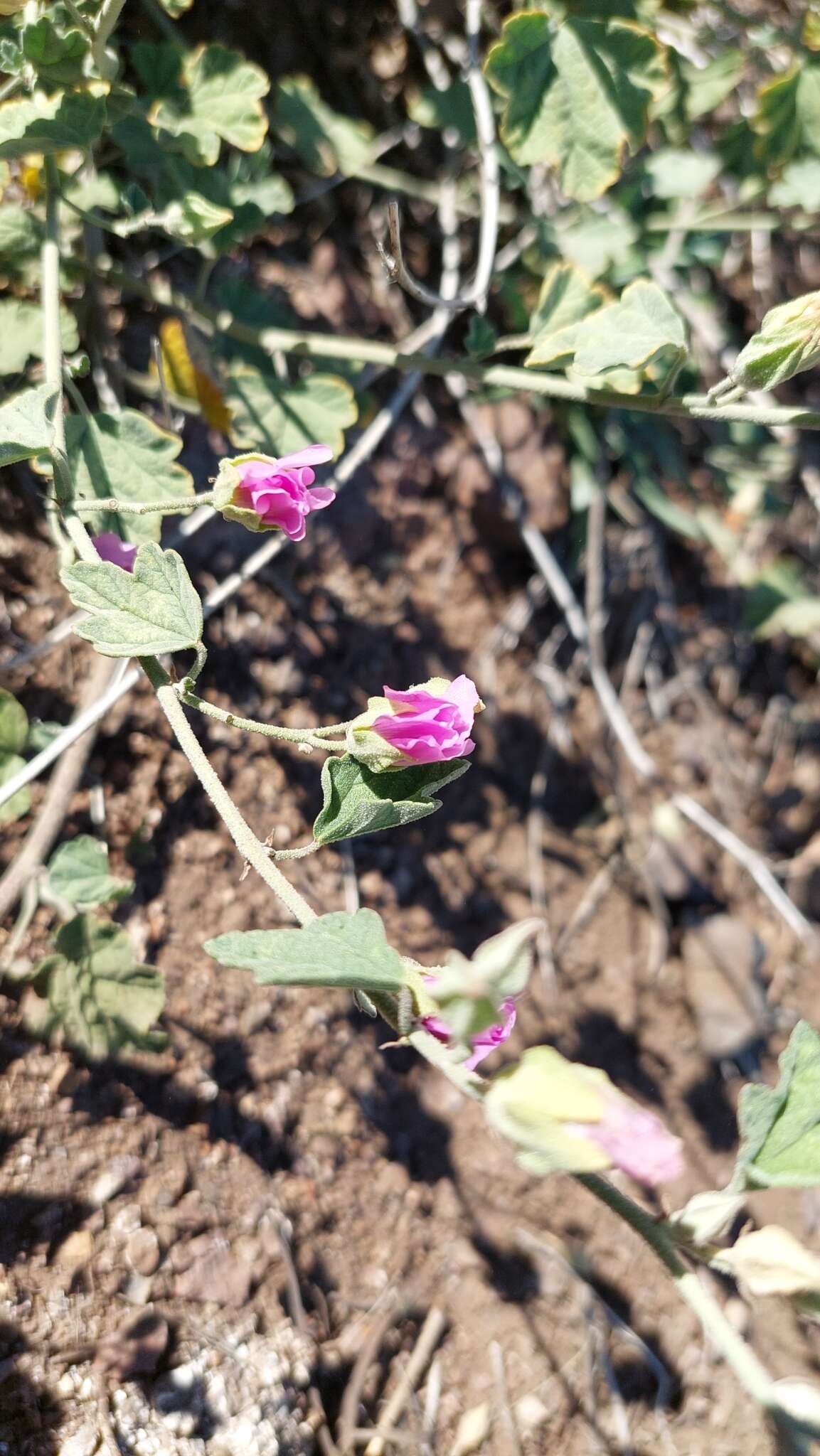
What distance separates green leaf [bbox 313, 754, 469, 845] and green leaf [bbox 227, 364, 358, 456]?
672 mm

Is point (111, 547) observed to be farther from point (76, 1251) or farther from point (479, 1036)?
point (76, 1251)

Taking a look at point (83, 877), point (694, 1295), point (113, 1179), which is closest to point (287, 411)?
point (83, 877)

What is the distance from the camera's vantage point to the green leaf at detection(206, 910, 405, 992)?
0.83m

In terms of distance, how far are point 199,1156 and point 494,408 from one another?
1434 mm

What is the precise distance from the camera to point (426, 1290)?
1.68 meters

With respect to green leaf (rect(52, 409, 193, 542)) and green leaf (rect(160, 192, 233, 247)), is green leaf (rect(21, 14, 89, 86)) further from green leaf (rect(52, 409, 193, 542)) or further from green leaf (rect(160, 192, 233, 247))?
green leaf (rect(52, 409, 193, 542))

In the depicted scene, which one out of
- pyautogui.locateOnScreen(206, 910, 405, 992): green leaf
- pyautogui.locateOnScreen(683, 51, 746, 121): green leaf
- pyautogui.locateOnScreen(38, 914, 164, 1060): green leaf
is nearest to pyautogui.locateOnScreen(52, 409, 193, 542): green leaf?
pyautogui.locateOnScreen(38, 914, 164, 1060): green leaf

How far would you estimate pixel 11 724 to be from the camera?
1.43 metres

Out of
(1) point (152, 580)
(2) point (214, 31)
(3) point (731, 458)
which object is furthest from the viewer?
(3) point (731, 458)

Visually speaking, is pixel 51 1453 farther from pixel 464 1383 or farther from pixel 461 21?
pixel 461 21

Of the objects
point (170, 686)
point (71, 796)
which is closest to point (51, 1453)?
point (71, 796)

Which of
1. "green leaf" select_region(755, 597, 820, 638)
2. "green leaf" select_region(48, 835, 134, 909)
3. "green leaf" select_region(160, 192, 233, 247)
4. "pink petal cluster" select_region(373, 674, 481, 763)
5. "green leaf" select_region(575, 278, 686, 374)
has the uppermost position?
"green leaf" select_region(160, 192, 233, 247)

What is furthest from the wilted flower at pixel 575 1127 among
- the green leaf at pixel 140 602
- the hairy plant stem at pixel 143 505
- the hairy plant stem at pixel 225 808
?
the hairy plant stem at pixel 143 505

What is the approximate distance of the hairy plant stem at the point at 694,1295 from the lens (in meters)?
0.94
